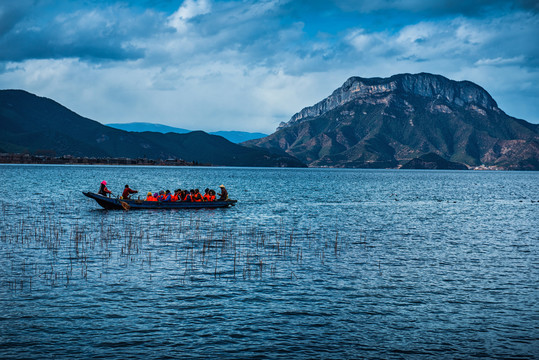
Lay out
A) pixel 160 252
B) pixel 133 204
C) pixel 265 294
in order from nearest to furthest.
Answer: pixel 265 294 < pixel 160 252 < pixel 133 204

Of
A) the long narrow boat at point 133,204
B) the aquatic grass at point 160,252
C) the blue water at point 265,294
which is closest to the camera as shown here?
the blue water at point 265,294

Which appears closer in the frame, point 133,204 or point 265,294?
point 265,294

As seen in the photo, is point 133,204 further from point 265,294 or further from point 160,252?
point 265,294

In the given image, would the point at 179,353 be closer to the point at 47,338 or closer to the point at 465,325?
the point at 47,338

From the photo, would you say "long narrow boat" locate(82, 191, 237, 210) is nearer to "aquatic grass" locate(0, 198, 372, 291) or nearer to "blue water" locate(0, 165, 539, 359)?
"aquatic grass" locate(0, 198, 372, 291)

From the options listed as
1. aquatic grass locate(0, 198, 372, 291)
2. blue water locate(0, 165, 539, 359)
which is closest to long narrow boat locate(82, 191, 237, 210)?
aquatic grass locate(0, 198, 372, 291)

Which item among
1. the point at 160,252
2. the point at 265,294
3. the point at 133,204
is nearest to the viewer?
the point at 265,294

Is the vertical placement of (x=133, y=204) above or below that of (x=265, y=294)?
above

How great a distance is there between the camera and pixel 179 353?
15.0m

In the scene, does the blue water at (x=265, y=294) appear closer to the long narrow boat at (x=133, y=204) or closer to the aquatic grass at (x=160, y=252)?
the aquatic grass at (x=160, y=252)

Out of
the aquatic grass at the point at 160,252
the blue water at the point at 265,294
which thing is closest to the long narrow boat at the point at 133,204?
the aquatic grass at the point at 160,252

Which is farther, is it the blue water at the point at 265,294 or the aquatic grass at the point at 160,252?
the aquatic grass at the point at 160,252

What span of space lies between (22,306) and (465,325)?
1788 centimetres

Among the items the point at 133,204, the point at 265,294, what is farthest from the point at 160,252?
the point at 133,204
